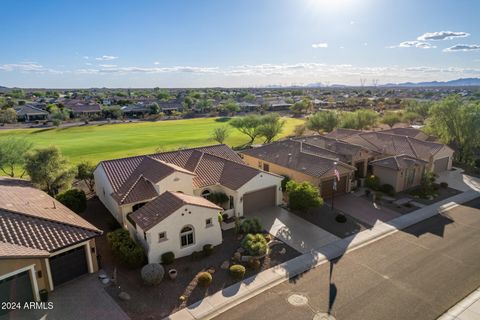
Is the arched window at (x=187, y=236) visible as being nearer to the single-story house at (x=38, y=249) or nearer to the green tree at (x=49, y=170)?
the single-story house at (x=38, y=249)

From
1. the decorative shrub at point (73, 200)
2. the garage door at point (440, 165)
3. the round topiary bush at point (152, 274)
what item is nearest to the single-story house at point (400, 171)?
the garage door at point (440, 165)

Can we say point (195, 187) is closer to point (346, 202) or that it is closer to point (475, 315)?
point (346, 202)

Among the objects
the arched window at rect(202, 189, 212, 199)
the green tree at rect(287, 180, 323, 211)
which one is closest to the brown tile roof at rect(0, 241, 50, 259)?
the arched window at rect(202, 189, 212, 199)

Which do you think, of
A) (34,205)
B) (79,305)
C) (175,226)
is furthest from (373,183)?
(34,205)

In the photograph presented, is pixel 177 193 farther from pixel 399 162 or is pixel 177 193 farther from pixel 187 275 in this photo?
pixel 399 162

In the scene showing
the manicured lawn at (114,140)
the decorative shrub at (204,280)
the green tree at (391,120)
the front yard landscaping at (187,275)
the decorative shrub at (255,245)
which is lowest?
the manicured lawn at (114,140)

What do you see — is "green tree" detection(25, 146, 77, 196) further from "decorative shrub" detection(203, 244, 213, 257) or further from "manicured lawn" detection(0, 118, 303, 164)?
"decorative shrub" detection(203, 244, 213, 257)

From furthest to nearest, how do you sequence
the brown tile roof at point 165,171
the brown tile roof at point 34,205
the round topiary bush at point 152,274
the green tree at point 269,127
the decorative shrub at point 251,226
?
the green tree at point 269,127, the brown tile roof at point 165,171, the decorative shrub at point 251,226, the brown tile roof at point 34,205, the round topiary bush at point 152,274

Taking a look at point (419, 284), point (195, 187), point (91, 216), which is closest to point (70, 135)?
point (91, 216)
